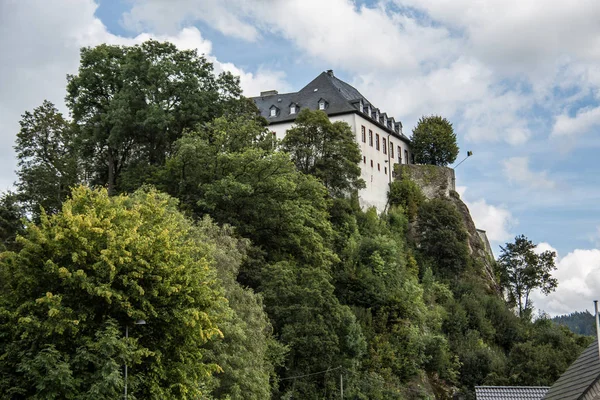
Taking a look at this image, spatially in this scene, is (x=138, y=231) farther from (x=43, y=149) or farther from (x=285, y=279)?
(x=43, y=149)

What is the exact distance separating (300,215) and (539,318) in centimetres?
2710

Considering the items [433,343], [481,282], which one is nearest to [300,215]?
[433,343]

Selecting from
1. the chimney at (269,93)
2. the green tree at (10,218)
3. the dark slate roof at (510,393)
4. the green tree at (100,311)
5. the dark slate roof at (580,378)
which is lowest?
the dark slate roof at (510,393)

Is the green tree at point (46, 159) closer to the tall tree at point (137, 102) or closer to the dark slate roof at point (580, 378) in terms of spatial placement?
the tall tree at point (137, 102)

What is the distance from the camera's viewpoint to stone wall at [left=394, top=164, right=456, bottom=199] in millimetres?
70625

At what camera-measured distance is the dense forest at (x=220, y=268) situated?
2350 centimetres

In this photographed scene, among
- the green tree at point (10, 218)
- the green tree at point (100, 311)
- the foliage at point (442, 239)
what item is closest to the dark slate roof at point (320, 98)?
the foliage at point (442, 239)

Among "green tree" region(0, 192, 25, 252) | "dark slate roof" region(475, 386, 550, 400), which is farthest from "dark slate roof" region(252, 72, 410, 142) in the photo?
"dark slate roof" region(475, 386, 550, 400)

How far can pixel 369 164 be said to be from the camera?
214 feet

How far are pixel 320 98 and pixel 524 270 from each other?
24992 mm

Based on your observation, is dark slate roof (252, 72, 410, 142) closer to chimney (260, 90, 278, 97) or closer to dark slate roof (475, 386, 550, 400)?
chimney (260, 90, 278, 97)

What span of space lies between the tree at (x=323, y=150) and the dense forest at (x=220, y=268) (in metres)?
0.17

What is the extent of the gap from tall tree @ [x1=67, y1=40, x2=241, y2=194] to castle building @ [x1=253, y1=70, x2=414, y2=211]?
13.6 meters

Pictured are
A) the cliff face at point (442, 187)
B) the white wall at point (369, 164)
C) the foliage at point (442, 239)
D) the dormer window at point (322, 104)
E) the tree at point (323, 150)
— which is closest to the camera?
the tree at point (323, 150)
